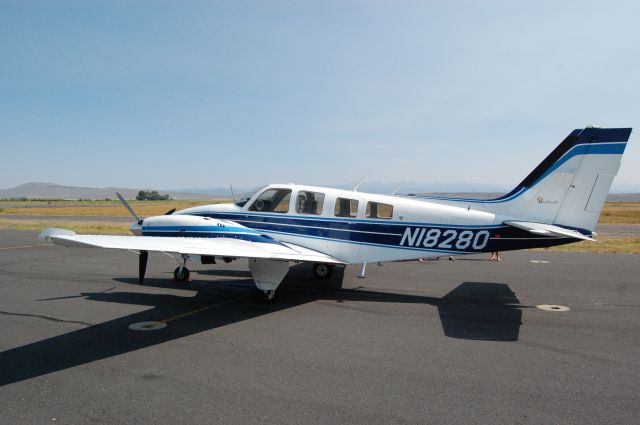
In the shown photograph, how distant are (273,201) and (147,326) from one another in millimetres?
4201

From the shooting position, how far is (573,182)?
8.88m

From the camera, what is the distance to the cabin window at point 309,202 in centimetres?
998

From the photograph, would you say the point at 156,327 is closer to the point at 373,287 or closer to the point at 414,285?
the point at 373,287

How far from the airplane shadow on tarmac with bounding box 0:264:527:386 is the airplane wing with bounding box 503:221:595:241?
1.64 m

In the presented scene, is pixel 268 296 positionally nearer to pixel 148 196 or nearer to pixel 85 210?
pixel 85 210

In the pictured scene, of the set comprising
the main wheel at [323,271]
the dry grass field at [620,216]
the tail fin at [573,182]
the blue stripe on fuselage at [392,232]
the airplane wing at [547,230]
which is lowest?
the main wheel at [323,271]

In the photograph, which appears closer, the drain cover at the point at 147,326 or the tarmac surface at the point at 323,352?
the tarmac surface at the point at 323,352

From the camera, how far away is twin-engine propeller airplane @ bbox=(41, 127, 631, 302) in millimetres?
8641

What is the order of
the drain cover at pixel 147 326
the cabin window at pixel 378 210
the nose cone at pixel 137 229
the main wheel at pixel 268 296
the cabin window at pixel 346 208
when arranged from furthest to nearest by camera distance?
the nose cone at pixel 137 229 < the cabin window at pixel 346 208 < the cabin window at pixel 378 210 < the main wheel at pixel 268 296 < the drain cover at pixel 147 326

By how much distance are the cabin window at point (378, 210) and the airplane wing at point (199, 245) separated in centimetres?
136

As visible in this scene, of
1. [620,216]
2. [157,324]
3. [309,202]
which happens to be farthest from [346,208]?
[620,216]

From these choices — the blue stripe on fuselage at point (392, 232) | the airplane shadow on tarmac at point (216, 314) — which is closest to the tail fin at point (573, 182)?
the blue stripe on fuselage at point (392, 232)

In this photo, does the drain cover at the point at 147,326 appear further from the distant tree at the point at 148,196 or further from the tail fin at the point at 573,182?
the distant tree at the point at 148,196

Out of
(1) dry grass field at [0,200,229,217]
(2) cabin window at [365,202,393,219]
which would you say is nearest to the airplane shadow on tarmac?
(2) cabin window at [365,202,393,219]
